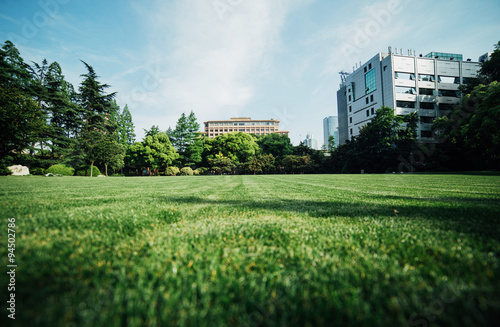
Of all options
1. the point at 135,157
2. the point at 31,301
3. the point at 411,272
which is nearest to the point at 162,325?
the point at 31,301

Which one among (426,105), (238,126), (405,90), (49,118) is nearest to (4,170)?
(49,118)

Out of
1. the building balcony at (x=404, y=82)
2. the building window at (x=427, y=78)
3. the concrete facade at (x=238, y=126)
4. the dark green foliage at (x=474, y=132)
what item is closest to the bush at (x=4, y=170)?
the dark green foliage at (x=474, y=132)

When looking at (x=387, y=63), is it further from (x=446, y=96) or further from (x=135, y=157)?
(x=135, y=157)

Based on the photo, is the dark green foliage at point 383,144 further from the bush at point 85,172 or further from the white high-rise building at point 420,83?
the bush at point 85,172

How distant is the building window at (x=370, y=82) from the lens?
45706mm

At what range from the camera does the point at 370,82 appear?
4716 cm

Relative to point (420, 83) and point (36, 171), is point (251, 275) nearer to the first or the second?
point (36, 171)

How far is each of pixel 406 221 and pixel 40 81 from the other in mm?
45871

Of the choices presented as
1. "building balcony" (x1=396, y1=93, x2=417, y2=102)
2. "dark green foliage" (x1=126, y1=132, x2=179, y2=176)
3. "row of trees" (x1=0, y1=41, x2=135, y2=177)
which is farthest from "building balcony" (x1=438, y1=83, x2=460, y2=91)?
"row of trees" (x1=0, y1=41, x2=135, y2=177)

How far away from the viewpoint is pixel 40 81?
30203 mm

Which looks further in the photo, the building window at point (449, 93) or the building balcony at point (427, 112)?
the building window at point (449, 93)

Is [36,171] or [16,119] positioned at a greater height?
[16,119]

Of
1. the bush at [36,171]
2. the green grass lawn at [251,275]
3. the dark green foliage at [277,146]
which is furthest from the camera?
the dark green foliage at [277,146]

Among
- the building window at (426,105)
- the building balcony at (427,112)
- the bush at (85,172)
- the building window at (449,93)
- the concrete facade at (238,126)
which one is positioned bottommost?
the bush at (85,172)
